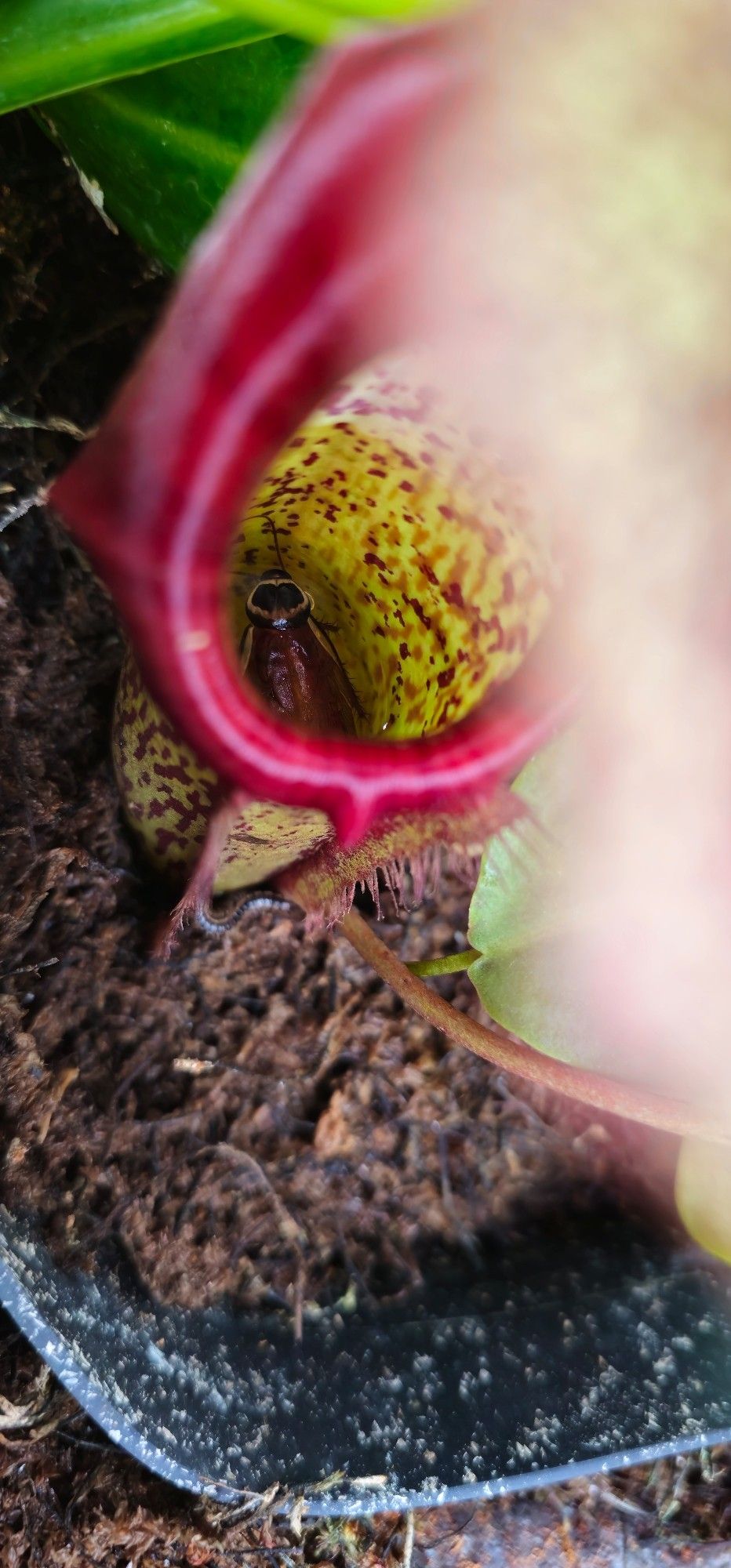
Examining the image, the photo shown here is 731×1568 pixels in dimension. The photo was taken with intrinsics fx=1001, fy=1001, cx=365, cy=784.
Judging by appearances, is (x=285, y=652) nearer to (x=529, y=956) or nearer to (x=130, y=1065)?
(x=529, y=956)

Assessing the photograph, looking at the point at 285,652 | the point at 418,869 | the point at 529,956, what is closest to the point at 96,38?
the point at 285,652

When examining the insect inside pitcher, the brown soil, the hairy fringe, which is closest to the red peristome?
the hairy fringe

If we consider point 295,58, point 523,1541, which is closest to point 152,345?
point 295,58

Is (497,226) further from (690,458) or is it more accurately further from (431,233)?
(690,458)

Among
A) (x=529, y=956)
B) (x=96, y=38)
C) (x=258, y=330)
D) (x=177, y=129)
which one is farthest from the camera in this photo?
(x=529, y=956)

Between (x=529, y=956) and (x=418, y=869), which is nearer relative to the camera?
(x=418, y=869)

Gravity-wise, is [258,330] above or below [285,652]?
above

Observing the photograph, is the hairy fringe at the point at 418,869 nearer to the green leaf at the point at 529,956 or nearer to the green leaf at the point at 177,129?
the green leaf at the point at 529,956
